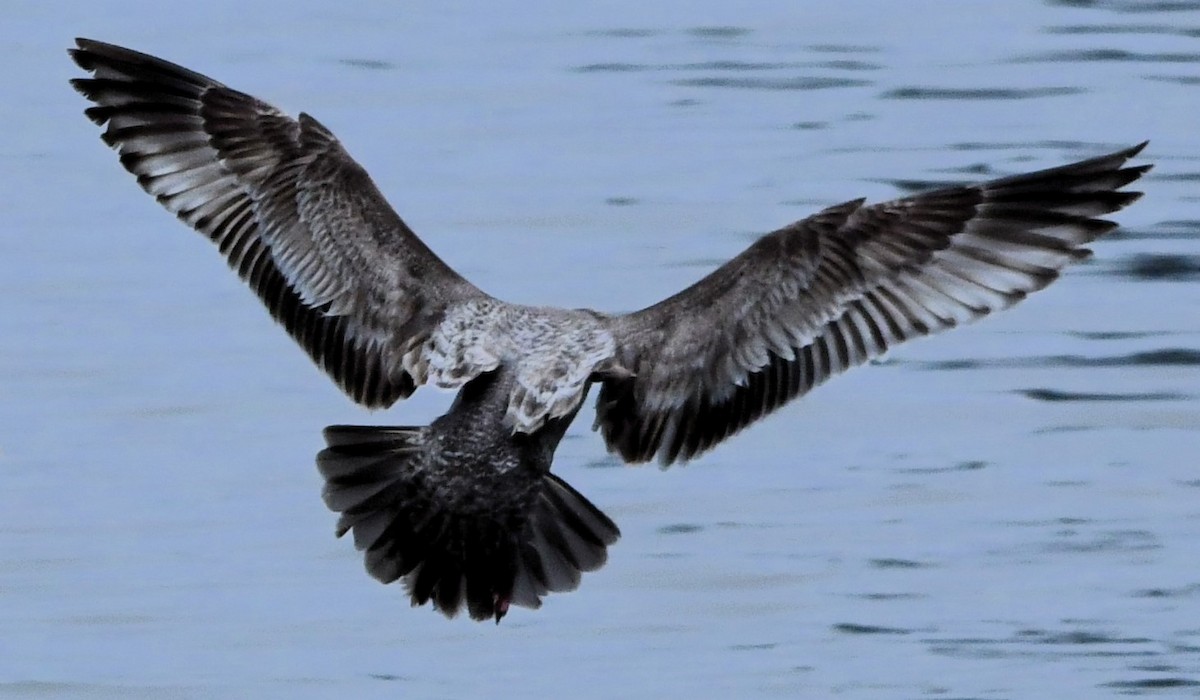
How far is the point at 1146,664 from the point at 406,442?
2.77 m

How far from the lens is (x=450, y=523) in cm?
908

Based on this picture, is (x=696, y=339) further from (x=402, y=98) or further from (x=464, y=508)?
(x=402, y=98)

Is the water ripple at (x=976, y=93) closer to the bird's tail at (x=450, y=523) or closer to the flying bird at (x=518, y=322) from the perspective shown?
the flying bird at (x=518, y=322)

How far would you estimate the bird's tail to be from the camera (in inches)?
357

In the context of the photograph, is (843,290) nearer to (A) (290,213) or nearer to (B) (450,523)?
(B) (450,523)

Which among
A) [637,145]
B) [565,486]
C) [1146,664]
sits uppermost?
[637,145]

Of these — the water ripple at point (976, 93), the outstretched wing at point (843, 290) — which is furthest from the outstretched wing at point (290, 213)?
the water ripple at point (976, 93)

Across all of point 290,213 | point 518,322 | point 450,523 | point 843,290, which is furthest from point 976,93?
point 450,523

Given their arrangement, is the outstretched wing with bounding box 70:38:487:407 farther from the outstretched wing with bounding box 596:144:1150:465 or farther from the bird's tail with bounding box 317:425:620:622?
the outstretched wing with bounding box 596:144:1150:465

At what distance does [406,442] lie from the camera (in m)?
9.12

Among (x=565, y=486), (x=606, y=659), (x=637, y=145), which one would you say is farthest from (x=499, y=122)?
(x=565, y=486)

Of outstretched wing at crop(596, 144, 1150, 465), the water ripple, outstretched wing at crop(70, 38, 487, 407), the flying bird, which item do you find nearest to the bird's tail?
the flying bird

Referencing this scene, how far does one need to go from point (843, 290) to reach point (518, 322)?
96cm

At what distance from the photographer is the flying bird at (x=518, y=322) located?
9.09 meters
